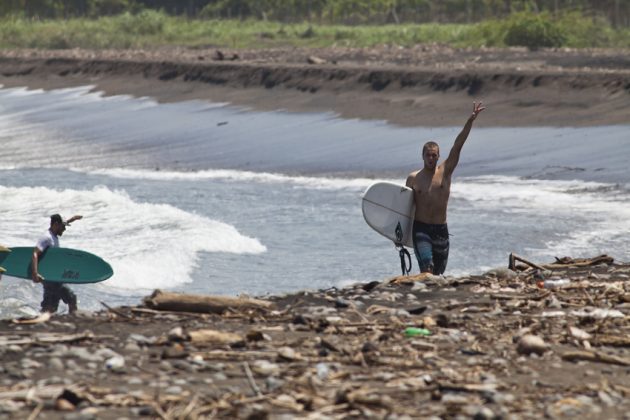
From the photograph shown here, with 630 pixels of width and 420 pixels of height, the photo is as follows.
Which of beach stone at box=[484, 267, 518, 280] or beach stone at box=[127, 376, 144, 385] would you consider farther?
beach stone at box=[484, 267, 518, 280]

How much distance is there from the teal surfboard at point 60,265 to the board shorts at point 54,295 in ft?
0.26

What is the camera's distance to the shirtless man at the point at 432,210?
40.9 ft

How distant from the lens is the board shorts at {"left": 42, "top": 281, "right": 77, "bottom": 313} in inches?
555

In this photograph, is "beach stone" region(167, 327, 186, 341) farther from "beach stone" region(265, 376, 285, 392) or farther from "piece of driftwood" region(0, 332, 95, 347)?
"beach stone" region(265, 376, 285, 392)

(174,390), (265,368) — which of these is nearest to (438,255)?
(265,368)

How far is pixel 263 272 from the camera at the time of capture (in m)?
17.8

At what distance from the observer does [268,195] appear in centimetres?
2656

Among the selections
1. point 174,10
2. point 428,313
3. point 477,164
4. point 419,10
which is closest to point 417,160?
point 477,164

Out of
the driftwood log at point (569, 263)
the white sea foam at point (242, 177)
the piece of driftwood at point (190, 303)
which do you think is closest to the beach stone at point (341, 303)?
the piece of driftwood at point (190, 303)

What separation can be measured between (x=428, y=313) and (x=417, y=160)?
64.5ft

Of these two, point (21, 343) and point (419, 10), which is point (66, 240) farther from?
point (419, 10)

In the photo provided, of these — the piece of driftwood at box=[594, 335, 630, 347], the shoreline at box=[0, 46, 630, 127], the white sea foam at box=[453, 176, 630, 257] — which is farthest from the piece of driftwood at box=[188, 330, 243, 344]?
the shoreline at box=[0, 46, 630, 127]

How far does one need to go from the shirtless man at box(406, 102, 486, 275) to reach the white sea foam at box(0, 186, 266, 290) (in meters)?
5.41

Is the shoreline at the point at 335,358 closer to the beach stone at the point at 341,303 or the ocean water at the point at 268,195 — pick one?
the beach stone at the point at 341,303
